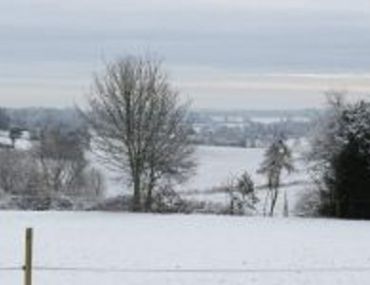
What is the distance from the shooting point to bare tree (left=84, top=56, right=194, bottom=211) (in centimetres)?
5000

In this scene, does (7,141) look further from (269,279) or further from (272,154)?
(269,279)

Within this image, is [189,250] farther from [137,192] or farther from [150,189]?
[150,189]

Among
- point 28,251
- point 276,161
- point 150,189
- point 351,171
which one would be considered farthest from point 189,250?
point 276,161

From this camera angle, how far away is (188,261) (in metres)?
21.5

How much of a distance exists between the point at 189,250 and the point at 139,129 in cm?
2689

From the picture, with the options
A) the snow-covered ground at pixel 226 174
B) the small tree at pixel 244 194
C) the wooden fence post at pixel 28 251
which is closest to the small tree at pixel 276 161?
the snow-covered ground at pixel 226 174

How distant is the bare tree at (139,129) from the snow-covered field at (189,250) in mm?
13488

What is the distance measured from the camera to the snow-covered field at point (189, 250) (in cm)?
1844

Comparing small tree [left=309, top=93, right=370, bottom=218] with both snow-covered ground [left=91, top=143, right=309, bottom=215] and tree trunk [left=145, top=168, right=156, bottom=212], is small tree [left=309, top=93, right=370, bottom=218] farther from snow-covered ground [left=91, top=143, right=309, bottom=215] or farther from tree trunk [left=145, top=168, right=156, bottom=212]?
snow-covered ground [left=91, top=143, right=309, bottom=215]

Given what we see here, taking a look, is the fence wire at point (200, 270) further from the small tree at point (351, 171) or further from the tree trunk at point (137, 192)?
the tree trunk at point (137, 192)

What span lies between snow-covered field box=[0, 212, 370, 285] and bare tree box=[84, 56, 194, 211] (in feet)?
44.3

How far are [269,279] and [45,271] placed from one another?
14.3 feet

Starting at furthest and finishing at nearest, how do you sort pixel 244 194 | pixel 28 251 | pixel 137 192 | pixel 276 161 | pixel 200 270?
pixel 276 161, pixel 244 194, pixel 137 192, pixel 200 270, pixel 28 251

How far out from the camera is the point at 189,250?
2388 centimetres
